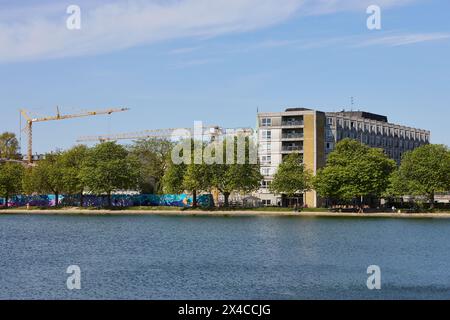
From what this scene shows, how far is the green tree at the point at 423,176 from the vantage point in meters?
143

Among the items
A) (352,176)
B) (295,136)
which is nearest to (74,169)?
(295,136)

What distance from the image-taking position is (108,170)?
161375mm

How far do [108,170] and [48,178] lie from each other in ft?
62.4

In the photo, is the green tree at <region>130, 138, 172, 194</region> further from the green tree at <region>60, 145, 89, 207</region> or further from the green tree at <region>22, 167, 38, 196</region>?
the green tree at <region>22, 167, 38, 196</region>

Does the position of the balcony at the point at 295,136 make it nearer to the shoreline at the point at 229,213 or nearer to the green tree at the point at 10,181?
the shoreline at the point at 229,213

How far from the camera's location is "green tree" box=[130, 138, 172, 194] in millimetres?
186125

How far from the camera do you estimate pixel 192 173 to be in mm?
152750

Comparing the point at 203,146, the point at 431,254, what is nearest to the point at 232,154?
the point at 203,146

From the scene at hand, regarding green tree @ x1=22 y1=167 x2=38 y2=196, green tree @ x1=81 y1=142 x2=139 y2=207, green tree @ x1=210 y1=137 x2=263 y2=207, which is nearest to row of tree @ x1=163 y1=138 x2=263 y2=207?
green tree @ x1=210 y1=137 x2=263 y2=207

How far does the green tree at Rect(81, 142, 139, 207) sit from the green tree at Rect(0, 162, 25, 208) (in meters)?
25.7

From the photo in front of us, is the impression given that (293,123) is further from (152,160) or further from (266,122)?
(152,160)
